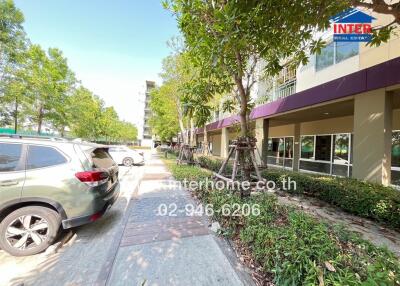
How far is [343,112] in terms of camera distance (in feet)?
32.2

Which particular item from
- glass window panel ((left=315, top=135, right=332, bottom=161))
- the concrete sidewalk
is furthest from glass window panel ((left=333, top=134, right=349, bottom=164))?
the concrete sidewalk

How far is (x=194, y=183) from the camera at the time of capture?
24.7 ft

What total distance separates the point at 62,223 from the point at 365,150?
755 cm

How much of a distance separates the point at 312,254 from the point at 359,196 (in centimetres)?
391

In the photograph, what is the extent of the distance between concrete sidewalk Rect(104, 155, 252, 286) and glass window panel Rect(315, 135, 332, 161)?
973cm

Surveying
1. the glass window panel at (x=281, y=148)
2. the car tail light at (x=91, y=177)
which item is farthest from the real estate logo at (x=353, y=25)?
the glass window panel at (x=281, y=148)

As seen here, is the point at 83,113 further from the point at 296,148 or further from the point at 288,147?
the point at 296,148

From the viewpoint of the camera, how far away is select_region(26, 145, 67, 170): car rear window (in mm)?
3480

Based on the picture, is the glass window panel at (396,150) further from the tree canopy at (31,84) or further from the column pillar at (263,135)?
the tree canopy at (31,84)

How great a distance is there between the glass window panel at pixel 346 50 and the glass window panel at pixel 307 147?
5.39m

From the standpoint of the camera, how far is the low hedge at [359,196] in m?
4.44

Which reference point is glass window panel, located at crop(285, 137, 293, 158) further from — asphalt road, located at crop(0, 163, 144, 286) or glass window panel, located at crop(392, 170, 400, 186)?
asphalt road, located at crop(0, 163, 144, 286)

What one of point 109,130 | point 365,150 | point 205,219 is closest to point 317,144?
point 365,150

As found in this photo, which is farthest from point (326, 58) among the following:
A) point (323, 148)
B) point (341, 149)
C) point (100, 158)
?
point (100, 158)
